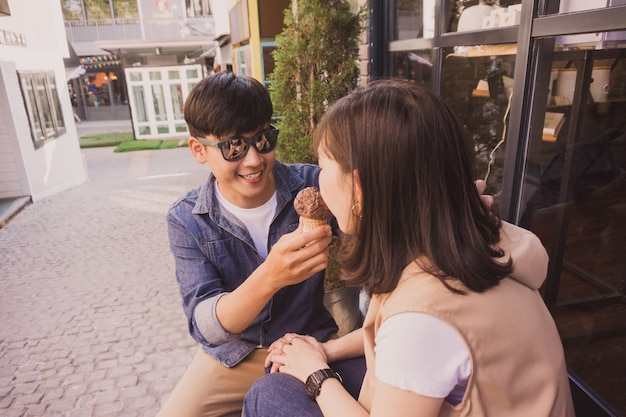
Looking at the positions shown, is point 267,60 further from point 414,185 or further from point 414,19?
point 414,185

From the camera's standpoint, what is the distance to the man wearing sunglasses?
6.50 feet

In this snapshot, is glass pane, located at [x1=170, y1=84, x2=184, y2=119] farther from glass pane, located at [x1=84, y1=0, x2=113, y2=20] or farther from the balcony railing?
glass pane, located at [x1=84, y1=0, x2=113, y2=20]

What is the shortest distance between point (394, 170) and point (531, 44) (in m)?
1.56

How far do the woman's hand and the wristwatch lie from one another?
0.03 m

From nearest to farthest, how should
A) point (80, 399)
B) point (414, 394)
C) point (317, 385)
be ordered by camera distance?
point (414, 394)
point (317, 385)
point (80, 399)

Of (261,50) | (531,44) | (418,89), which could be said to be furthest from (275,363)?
(261,50)

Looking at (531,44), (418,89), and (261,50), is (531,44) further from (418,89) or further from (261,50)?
(261,50)

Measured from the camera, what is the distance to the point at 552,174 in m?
3.51

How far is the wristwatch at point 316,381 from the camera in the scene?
1.53 m

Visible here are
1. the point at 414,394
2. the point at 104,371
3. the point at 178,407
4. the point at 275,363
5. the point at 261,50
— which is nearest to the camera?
the point at 414,394

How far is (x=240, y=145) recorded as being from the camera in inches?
79.7

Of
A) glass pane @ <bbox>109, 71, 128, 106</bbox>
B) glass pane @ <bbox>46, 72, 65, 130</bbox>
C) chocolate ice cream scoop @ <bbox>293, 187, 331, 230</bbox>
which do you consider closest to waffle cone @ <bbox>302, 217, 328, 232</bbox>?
chocolate ice cream scoop @ <bbox>293, 187, 331, 230</bbox>

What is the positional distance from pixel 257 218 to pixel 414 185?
116 cm

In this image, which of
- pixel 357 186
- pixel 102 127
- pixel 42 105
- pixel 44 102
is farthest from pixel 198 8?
pixel 357 186
